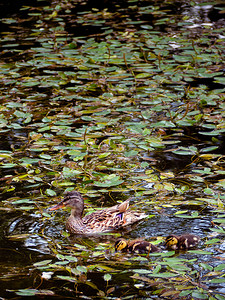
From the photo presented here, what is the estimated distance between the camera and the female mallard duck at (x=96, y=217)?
509cm

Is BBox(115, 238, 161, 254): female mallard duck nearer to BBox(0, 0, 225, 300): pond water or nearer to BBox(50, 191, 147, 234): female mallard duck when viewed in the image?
BBox(0, 0, 225, 300): pond water

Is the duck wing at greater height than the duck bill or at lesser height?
lesser

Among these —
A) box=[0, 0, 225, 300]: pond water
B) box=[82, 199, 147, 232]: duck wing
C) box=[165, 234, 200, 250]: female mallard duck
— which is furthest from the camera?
box=[82, 199, 147, 232]: duck wing

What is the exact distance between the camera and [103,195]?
5.62 m

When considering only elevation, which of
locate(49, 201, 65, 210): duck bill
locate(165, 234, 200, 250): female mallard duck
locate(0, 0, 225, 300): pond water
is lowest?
locate(0, 0, 225, 300): pond water

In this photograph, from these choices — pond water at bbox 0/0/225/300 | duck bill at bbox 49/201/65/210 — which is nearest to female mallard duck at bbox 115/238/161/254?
pond water at bbox 0/0/225/300

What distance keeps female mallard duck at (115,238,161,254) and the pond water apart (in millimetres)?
59

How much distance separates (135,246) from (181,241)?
378 millimetres

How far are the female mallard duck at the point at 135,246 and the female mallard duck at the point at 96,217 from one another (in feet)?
1.47

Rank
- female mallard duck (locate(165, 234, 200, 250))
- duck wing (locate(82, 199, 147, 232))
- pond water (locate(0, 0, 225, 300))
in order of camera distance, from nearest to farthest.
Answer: pond water (locate(0, 0, 225, 300)), female mallard duck (locate(165, 234, 200, 250)), duck wing (locate(82, 199, 147, 232))

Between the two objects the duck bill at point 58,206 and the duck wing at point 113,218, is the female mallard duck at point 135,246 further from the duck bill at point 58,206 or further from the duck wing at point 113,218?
the duck bill at point 58,206

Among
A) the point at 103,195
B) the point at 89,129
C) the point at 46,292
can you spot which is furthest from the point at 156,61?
the point at 46,292

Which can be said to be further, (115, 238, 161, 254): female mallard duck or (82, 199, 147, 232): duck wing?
(82, 199, 147, 232): duck wing

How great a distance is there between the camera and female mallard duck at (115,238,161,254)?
177 inches
